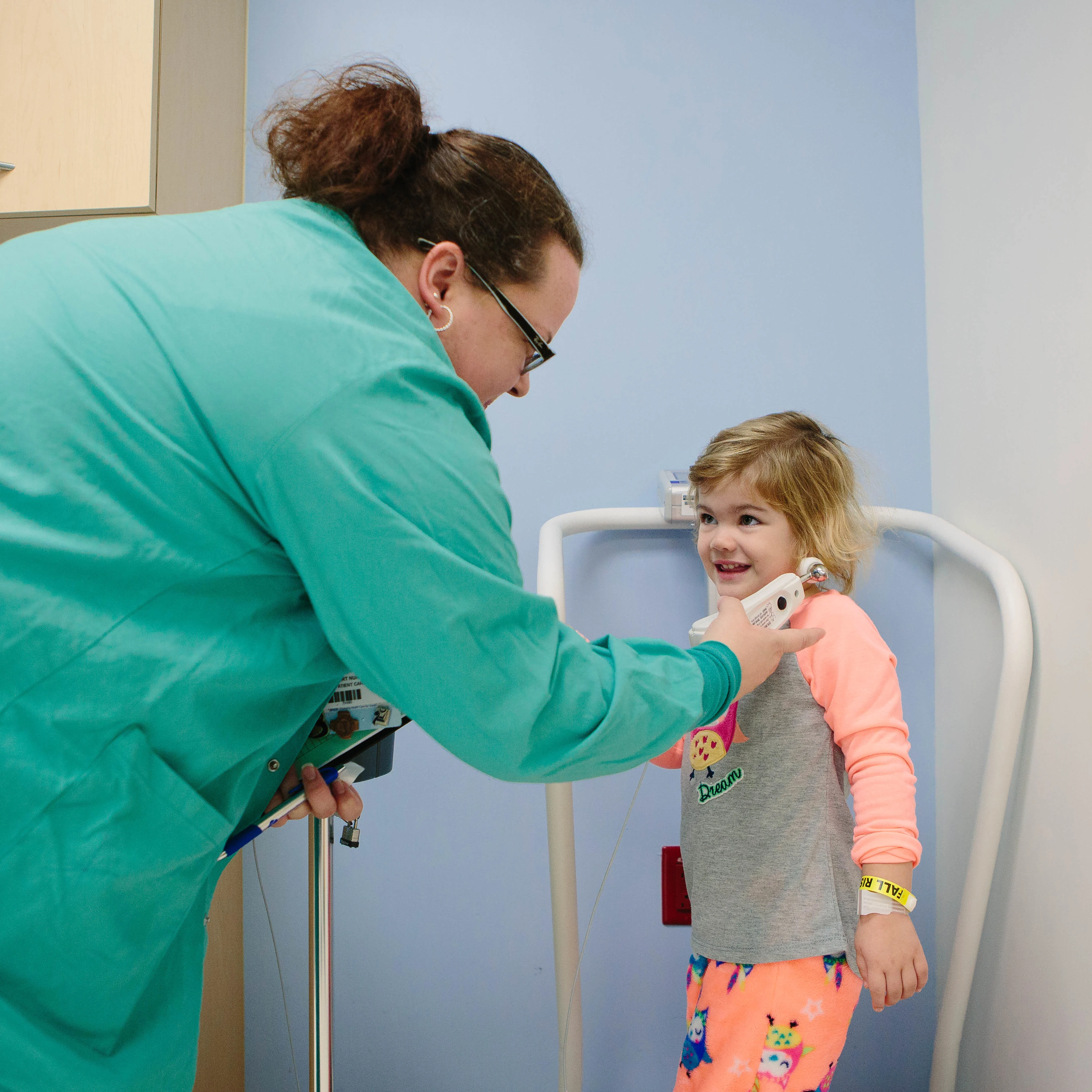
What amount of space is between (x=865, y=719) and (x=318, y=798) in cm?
58

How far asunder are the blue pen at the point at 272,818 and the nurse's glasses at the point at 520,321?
0.40 meters

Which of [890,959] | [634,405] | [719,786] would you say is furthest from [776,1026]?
[634,405]

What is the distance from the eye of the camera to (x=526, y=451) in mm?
1471

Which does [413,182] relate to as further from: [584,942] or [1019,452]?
[584,942]

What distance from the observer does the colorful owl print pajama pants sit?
3.12ft

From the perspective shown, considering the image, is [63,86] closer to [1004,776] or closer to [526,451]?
[526,451]

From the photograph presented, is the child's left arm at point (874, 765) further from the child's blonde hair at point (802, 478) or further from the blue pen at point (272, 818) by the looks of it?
the blue pen at point (272, 818)

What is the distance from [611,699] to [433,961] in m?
1.03

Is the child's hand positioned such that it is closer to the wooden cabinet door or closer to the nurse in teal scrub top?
the nurse in teal scrub top

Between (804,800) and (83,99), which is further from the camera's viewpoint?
(83,99)

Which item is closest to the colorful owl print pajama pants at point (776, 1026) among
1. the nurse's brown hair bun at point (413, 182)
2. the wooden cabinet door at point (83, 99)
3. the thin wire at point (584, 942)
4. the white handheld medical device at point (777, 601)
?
the thin wire at point (584, 942)

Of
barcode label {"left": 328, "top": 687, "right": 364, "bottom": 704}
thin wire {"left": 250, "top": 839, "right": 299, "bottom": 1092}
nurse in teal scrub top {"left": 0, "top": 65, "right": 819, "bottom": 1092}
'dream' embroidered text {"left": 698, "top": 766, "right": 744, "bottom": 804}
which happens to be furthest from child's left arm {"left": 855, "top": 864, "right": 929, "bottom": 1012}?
thin wire {"left": 250, "top": 839, "right": 299, "bottom": 1092}

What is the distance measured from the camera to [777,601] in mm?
990

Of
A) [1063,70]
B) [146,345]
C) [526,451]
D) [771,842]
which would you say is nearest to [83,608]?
[146,345]
